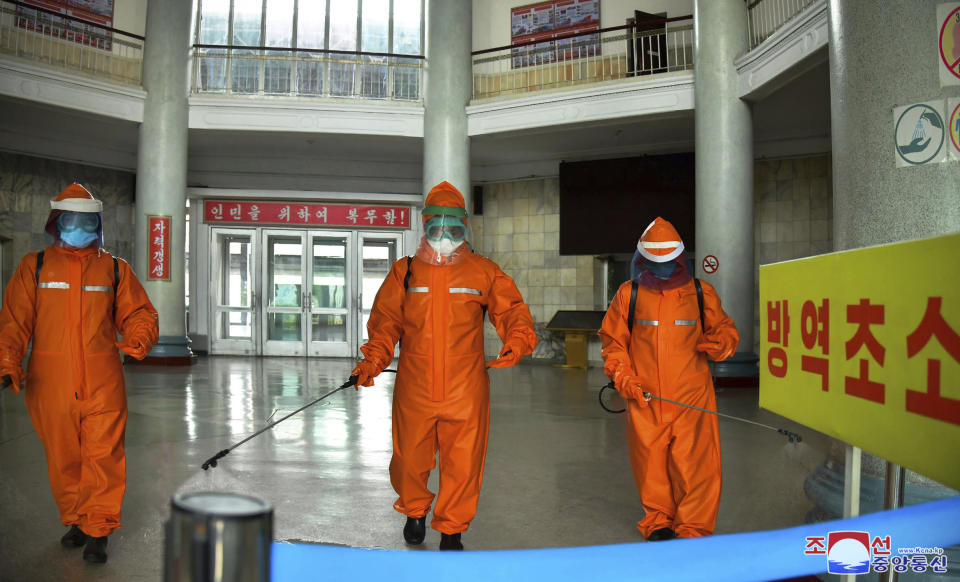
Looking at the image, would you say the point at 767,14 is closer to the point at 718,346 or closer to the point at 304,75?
the point at 304,75

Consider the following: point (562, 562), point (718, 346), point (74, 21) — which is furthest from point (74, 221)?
point (74, 21)

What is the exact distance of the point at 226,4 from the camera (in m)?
13.4

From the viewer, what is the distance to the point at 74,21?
1152 cm

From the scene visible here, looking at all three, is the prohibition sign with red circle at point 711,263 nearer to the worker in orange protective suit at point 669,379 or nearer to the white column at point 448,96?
the white column at point 448,96

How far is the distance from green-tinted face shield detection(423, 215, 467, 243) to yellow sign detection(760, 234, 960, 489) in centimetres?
166

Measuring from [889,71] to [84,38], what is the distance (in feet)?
42.9

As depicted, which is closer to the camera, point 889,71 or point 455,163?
point 889,71

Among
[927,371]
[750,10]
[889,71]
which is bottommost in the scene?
[927,371]

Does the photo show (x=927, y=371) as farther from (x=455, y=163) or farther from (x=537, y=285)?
(x=537, y=285)

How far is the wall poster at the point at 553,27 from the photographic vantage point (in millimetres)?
12547

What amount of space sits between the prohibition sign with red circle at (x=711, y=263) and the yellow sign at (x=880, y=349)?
7.42 meters

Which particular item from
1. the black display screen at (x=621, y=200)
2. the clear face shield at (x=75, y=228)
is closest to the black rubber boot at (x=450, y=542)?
the clear face shield at (x=75, y=228)

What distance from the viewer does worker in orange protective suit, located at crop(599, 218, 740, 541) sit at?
315 cm

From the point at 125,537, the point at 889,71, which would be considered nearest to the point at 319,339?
the point at 125,537
